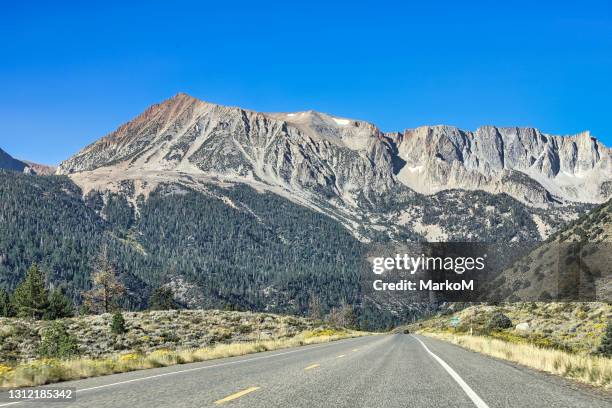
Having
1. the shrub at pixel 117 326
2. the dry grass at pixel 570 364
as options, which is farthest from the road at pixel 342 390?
the shrub at pixel 117 326

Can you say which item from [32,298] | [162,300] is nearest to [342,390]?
[32,298]

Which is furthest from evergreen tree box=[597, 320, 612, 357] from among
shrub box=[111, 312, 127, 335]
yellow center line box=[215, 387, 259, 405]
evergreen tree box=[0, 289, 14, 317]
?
evergreen tree box=[0, 289, 14, 317]

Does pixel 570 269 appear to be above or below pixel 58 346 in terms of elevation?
above

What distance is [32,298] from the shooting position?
80.1 m

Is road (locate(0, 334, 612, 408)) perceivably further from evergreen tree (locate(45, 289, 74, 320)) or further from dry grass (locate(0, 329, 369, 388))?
evergreen tree (locate(45, 289, 74, 320))

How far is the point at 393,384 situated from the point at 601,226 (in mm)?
82309

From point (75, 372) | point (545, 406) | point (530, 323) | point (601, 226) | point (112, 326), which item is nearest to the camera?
point (545, 406)

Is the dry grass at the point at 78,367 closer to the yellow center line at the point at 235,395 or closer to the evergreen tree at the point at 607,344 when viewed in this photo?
the yellow center line at the point at 235,395

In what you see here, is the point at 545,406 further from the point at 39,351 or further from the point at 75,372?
the point at 39,351

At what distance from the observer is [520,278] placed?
9856 centimetres

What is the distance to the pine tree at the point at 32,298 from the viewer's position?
79688 mm

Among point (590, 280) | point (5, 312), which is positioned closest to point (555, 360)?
point (590, 280)

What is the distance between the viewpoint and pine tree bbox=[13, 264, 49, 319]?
7969 centimetres

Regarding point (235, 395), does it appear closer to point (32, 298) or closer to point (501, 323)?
point (501, 323)
